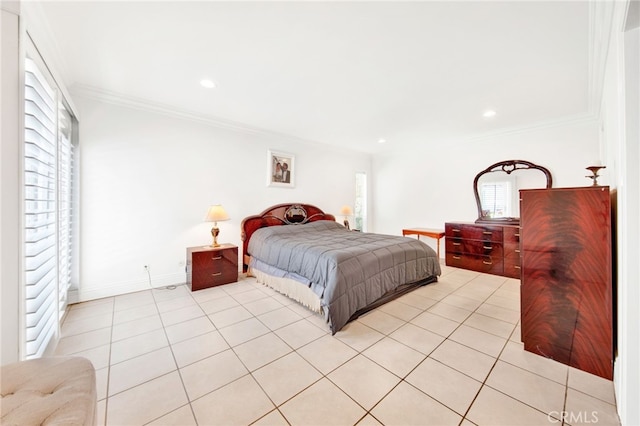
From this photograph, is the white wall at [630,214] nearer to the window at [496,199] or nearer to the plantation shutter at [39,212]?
the plantation shutter at [39,212]

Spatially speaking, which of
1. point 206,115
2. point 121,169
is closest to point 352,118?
point 206,115

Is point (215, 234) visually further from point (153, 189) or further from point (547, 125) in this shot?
point (547, 125)

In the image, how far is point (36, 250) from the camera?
5.20ft

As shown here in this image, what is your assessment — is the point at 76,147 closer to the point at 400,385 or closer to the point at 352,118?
the point at 352,118

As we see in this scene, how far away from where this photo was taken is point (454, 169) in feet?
16.4

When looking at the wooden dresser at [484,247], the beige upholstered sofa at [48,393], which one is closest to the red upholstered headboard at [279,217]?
the wooden dresser at [484,247]

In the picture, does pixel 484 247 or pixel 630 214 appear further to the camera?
pixel 484 247

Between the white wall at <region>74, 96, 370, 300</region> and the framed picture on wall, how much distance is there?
0.11 metres

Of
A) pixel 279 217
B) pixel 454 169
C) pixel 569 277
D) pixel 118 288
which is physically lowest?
pixel 118 288

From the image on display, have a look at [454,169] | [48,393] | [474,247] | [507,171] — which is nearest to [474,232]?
[474,247]

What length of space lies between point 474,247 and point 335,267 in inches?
123

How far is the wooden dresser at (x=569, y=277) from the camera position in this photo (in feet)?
5.47

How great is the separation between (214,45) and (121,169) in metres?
2.13

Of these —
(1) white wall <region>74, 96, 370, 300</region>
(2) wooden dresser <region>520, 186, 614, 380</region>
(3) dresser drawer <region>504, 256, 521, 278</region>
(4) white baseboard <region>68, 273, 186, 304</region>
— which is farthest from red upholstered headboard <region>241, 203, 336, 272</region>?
(2) wooden dresser <region>520, 186, 614, 380</region>
